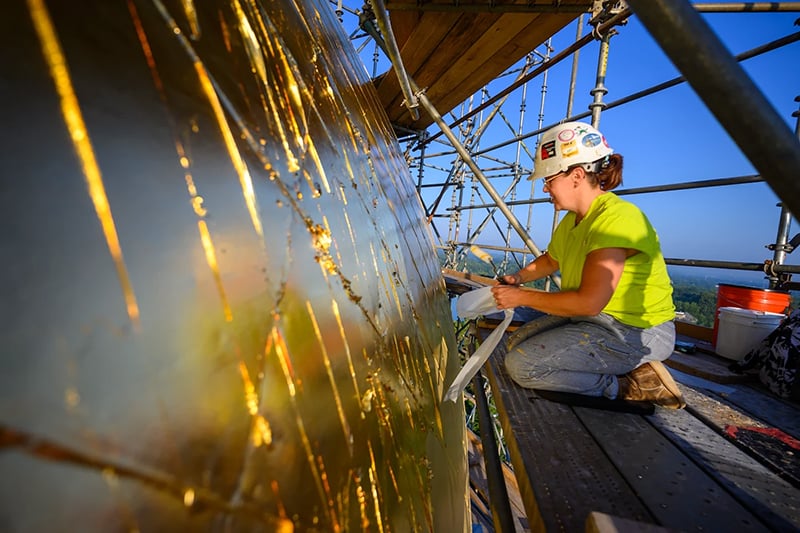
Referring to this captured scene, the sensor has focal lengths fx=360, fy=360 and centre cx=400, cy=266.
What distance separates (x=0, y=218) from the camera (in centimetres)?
16

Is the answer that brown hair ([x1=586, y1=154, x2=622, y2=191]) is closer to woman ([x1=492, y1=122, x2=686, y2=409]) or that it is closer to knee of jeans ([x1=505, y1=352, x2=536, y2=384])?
woman ([x1=492, y1=122, x2=686, y2=409])

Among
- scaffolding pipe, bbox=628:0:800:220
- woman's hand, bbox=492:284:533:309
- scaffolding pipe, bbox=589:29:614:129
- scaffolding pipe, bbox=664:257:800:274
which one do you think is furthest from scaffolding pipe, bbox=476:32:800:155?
scaffolding pipe, bbox=628:0:800:220

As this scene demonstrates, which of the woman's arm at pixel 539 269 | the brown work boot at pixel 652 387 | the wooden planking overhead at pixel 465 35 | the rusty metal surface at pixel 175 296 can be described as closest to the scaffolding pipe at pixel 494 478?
the brown work boot at pixel 652 387

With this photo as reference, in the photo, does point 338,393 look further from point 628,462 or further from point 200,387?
point 628,462

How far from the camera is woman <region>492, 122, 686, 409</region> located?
4.81 feet

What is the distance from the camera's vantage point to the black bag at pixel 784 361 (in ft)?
5.00

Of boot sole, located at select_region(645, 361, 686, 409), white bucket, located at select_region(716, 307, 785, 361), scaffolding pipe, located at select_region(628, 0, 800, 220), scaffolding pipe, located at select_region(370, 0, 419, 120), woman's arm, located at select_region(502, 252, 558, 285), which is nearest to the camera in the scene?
scaffolding pipe, located at select_region(628, 0, 800, 220)

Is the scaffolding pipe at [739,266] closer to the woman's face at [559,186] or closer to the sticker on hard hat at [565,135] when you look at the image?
the woman's face at [559,186]

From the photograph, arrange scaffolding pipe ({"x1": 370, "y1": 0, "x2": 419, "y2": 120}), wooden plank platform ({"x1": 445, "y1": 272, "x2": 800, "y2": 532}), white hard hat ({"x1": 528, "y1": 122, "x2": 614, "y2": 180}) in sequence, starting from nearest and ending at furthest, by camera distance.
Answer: wooden plank platform ({"x1": 445, "y1": 272, "x2": 800, "y2": 532}), scaffolding pipe ({"x1": 370, "y1": 0, "x2": 419, "y2": 120}), white hard hat ({"x1": 528, "y1": 122, "x2": 614, "y2": 180})

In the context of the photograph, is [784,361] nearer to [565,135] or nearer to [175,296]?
[565,135]

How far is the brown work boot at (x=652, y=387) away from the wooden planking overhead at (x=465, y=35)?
1.59 meters

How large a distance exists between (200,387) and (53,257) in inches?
3.9

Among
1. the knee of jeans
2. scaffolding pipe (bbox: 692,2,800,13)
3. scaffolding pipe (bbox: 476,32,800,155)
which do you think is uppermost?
scaffolding pipe (bbox: 692,2,800,13)

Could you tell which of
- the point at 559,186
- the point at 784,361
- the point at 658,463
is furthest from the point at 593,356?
A: the point at 784,361
